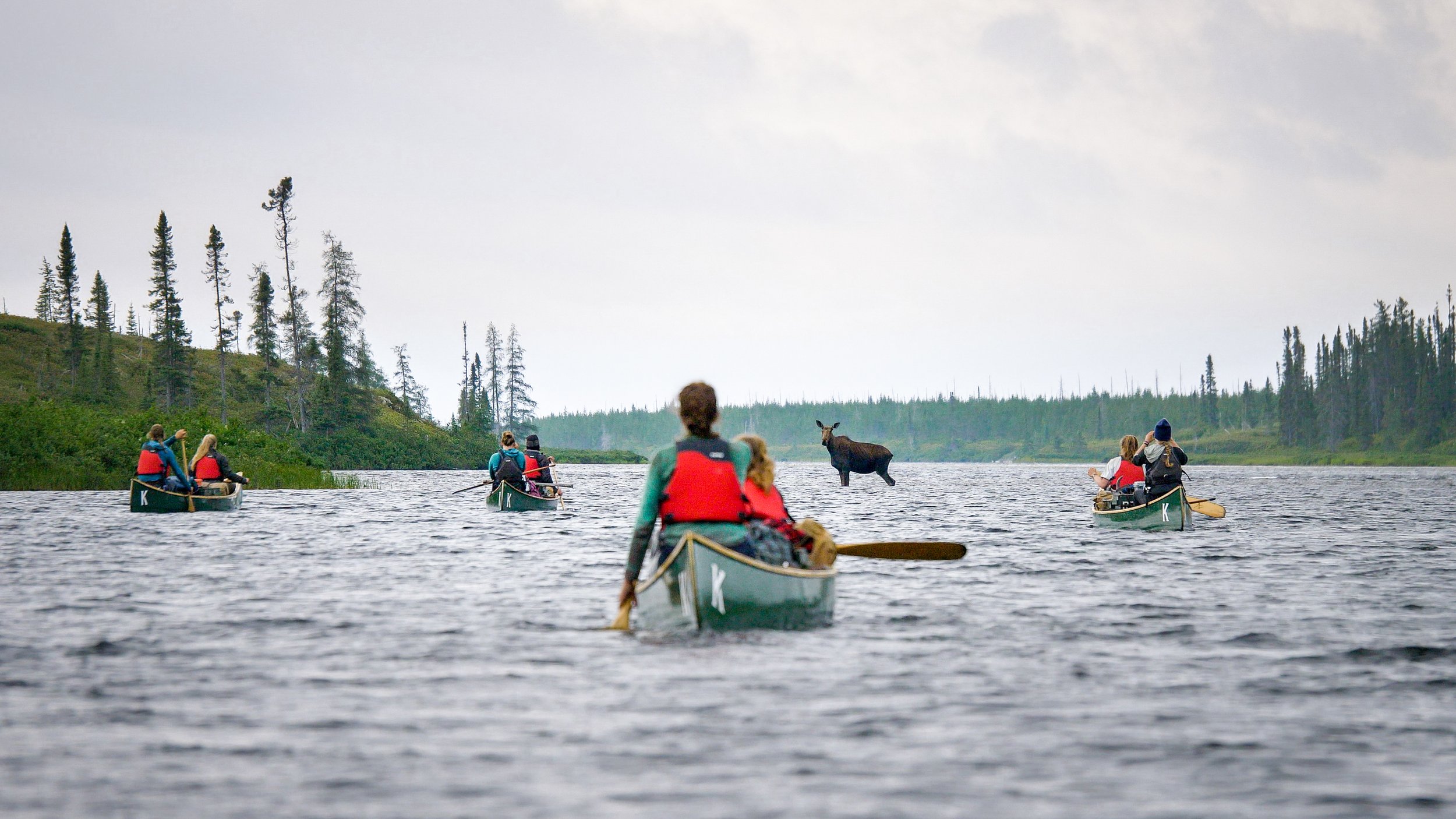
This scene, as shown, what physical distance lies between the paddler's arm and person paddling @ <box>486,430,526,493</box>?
23.4m

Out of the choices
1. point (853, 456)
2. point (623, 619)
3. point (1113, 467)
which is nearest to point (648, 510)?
point (623, 619)

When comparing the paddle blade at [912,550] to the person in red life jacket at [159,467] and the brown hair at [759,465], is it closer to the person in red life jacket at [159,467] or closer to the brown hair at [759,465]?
the brown hair at [759,465]

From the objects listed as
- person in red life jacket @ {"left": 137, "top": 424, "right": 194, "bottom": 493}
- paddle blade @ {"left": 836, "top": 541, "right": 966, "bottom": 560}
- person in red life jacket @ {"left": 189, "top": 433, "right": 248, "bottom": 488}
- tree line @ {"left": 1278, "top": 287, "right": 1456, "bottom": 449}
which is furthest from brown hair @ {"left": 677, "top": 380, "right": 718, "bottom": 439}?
tree line @ {"left": 1278, "top": 287, "right": 1456, "bottom": 449}

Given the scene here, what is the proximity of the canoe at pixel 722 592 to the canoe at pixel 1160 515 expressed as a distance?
17.1 metres

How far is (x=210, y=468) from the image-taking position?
36094mm

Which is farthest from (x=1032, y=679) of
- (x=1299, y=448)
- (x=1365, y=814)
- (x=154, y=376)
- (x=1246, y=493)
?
(x=1299, y=448)

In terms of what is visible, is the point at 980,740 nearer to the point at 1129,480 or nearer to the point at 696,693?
the point at 696,693

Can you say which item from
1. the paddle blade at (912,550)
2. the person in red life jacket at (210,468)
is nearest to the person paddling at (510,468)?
the person in red life jacket at (210,468)

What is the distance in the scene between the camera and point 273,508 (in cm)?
3894

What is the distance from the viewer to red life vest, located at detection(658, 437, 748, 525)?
40.7ft

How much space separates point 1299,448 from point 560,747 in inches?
7172

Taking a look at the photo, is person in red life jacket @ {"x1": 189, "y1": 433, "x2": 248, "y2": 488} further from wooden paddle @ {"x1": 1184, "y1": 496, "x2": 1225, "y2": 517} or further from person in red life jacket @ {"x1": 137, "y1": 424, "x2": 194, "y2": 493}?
wooden paddle @ {"x1": 1184, "y1": 496, "x2": 1225, "y2": 517}

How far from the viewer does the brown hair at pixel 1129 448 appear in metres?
28.5

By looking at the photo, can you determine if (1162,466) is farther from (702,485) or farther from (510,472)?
(510,472)
